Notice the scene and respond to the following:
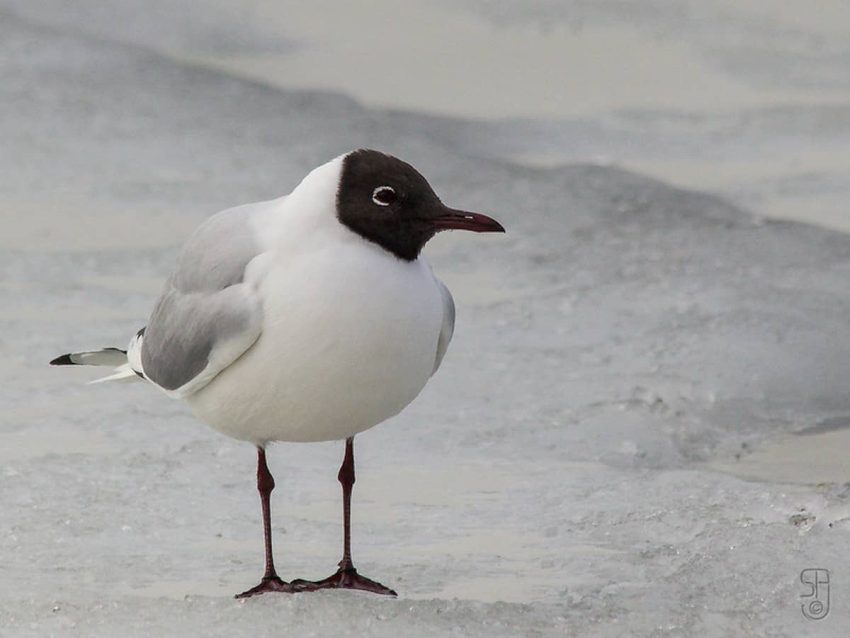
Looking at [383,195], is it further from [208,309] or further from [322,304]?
[208,309]

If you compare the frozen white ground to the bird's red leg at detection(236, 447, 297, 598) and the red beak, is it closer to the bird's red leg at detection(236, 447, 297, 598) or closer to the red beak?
the bird's red leg at detection(236, 447, 297, 598)

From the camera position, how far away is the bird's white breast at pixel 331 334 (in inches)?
170

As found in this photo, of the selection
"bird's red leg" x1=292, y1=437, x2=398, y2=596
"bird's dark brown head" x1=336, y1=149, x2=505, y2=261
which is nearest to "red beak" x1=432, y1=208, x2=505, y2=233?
"bird's dark brown head" x1=336, y1=149, x2=505, y2=261

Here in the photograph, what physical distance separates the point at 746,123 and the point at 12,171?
477 centimetres

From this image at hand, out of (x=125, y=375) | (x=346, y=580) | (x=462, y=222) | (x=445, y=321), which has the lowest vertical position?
(x=346, y=580)

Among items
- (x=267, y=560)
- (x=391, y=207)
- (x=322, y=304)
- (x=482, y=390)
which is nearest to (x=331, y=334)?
(x=322, y=304)

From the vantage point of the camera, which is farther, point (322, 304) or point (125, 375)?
point (125, 375)

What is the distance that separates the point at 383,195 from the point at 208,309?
538 mm

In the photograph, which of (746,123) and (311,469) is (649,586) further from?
(746,123)

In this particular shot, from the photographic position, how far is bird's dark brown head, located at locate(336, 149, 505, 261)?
175 inches

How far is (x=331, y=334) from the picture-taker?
4.32 m

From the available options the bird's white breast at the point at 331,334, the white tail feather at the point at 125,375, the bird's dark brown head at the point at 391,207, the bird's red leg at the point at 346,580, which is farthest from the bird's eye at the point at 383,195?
the white tail feather at the point at 125,375

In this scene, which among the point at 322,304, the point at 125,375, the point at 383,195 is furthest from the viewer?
the point at 125,375

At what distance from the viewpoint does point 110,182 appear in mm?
9742
